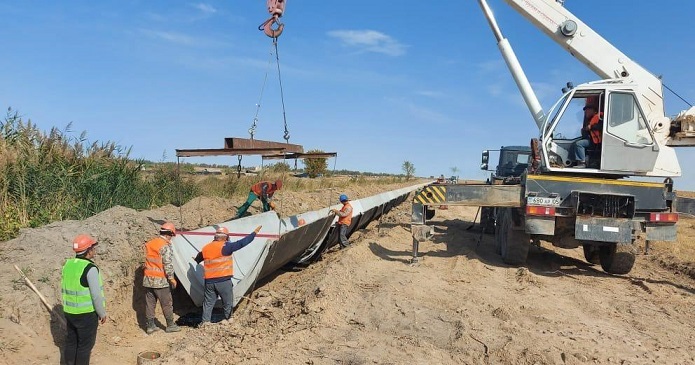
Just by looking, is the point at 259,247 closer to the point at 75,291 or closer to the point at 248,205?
the point at 248,205

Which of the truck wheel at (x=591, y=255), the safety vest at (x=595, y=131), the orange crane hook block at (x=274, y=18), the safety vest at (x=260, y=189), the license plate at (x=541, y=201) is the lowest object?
the truck wheel at (x=591, y=255)

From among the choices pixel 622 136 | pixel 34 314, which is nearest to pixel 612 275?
pixel 622 136

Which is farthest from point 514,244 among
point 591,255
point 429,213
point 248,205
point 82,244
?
point 82,244

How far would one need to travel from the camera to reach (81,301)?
16.1ft

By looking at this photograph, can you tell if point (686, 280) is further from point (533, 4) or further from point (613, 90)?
point (533, 4)

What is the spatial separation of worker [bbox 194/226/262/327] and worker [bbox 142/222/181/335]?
1.45 ft

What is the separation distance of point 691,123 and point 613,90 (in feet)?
4.88

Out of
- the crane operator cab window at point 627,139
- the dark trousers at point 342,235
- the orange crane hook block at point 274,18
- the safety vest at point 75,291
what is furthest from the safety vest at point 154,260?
the crane operator cab window at point 627,139

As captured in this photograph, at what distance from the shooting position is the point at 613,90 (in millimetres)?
8367

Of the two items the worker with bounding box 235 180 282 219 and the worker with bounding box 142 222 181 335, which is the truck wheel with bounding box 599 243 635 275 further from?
the worker with bounding box 142 222 181 335

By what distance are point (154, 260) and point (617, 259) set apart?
25.1 feet

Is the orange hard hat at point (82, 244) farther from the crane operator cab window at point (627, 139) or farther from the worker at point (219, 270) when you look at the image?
the crane operator cab window at point (627, 139)

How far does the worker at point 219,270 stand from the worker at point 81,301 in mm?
1775

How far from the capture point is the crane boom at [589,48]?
895cm
